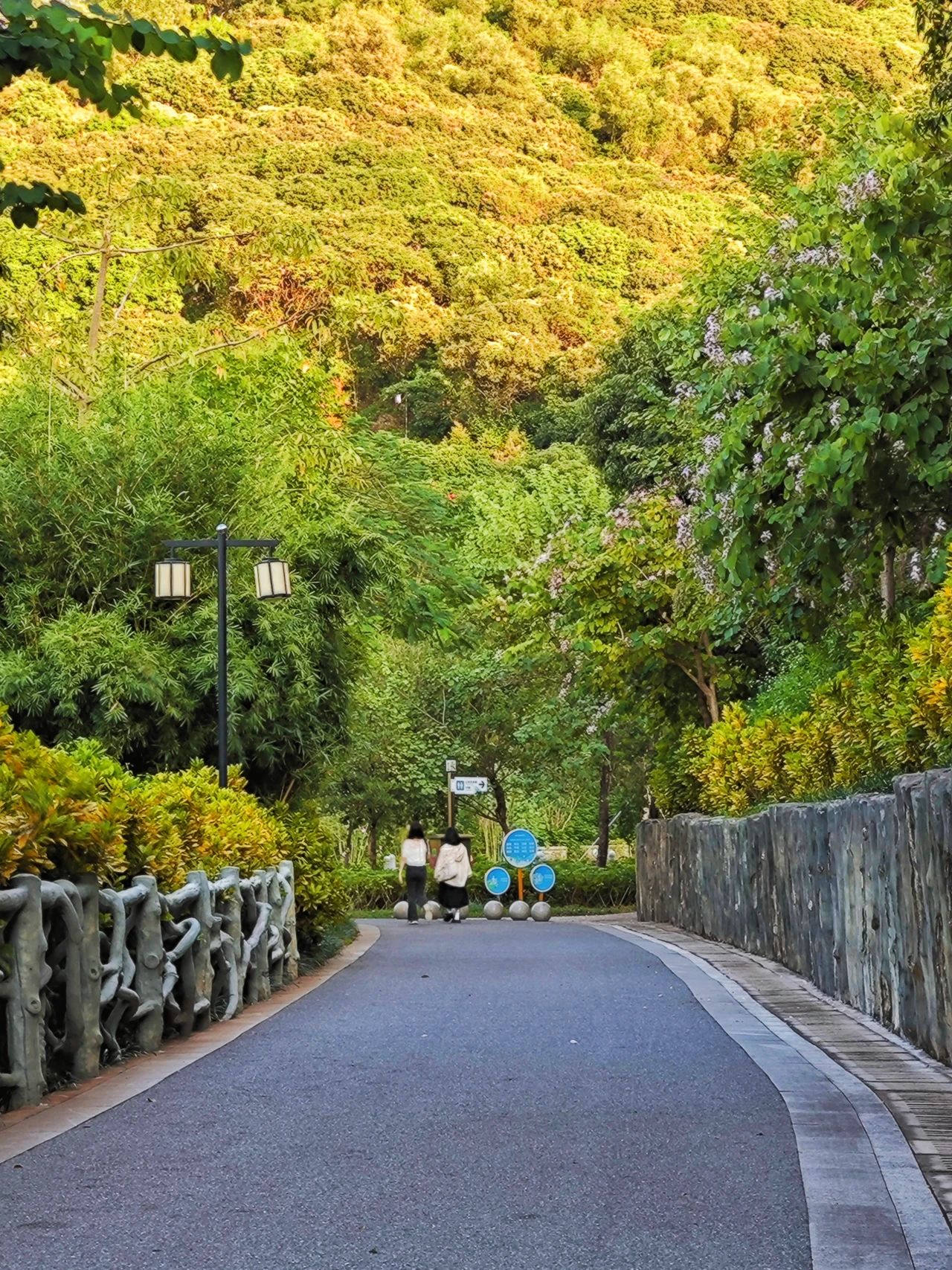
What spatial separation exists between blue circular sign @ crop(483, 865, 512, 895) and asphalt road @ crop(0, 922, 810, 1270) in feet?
81.9

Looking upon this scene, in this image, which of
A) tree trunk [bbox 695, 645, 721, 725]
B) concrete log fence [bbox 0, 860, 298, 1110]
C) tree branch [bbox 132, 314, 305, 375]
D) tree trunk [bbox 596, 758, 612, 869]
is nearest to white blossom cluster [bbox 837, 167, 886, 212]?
concrete log fence [bbox 0, 860, 298, 1110]

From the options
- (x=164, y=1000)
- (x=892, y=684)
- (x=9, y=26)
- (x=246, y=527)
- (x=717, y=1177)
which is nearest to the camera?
(x=717, y=1177)

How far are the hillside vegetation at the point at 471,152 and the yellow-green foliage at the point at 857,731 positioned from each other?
24.4 m

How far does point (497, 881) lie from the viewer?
118 feet

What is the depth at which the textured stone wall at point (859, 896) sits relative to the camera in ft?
28.5

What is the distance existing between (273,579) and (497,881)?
699 inches

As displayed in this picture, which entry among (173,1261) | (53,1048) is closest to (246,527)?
(53,1048)

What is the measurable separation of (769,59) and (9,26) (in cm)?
8500

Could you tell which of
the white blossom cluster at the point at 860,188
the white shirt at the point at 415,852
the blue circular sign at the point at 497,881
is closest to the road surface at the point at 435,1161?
Result: the white blossom cluster at the point at 860,188

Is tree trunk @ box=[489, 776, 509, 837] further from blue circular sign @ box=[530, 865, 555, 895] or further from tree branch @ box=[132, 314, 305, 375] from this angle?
tree branch @ box=[132, 314, 305, 375]

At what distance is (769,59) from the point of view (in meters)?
86.6

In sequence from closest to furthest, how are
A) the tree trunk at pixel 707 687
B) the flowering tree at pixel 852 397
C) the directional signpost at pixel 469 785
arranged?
the flowering tree at pixel 852 397
the tree trunk at pixel 707 687
the directional signpost at pixel 469 785

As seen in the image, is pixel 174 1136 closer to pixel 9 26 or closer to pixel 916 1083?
pixel 916 1083

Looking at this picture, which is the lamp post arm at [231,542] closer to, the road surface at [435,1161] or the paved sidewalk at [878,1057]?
the paved sidewalk at [878,1057]
